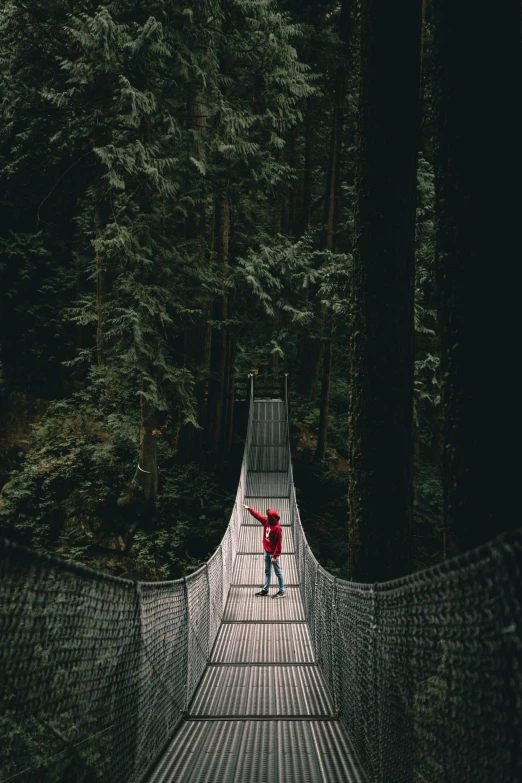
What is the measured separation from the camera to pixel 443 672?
5.59ft

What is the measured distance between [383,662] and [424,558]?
8.85 m

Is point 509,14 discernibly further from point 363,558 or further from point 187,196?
point 187,196

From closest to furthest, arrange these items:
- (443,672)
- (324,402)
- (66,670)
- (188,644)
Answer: (443,672), (66,670), (188,644), (324,402)

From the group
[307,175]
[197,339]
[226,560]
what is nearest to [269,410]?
[197,339]

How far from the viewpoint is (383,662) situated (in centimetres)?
249

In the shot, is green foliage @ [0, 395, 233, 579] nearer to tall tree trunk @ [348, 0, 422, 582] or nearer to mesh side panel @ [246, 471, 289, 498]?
mesh side panel @ [246, 471, 289, 498]

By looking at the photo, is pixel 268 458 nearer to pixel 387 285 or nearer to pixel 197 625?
pixel 197 625

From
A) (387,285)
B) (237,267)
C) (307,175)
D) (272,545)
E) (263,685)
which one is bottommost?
(263,685)

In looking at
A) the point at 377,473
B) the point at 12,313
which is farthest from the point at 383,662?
the point at 12,313

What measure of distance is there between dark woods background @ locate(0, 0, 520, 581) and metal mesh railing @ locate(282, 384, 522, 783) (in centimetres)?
57

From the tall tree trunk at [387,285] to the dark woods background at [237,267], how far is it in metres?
0.01

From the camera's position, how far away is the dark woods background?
2479 mm

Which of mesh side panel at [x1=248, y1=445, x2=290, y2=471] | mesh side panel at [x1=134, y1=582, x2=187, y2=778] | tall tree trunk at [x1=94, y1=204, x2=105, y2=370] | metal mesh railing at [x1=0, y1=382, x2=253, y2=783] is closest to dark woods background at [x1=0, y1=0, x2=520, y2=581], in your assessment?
tall tree trunk at [x1=94, y1=204, x2=105, y2=370]

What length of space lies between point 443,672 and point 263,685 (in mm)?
3097
